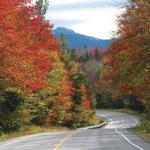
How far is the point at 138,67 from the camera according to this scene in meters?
38.9

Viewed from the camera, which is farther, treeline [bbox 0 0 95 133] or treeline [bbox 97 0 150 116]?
treeline [bbox 0 0 95 133]

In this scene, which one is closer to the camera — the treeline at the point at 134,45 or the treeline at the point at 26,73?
the treeline at the point at 134,45

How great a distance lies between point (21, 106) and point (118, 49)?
1341 cm

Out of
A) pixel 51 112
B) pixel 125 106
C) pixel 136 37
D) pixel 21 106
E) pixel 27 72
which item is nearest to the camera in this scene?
pixel 136 37

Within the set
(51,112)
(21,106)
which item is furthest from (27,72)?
(51,112)

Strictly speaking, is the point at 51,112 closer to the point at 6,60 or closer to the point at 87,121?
the point at 87,121

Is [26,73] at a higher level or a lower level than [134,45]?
lower

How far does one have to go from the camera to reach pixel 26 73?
4125 centimetres

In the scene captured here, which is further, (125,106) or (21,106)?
(125,106)

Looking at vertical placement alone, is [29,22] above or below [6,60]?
above

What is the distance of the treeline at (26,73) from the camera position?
39.1 m

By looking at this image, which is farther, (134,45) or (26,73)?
(26,73)

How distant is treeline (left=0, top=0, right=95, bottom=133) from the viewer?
39.1 m

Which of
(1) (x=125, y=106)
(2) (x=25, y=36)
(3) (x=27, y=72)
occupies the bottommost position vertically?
(1) (x=125, y=106)
